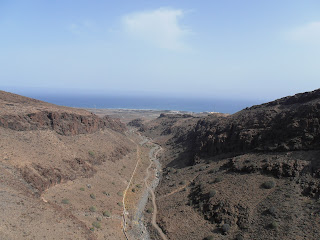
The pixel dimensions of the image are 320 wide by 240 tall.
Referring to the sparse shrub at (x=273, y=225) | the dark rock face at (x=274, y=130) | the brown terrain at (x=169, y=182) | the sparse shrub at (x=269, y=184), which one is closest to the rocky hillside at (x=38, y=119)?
the brown terrain at (x=169, y=182)

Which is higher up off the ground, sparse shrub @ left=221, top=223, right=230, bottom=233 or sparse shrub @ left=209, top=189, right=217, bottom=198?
sparse shrub @ left=209, top=189, right=217, bottom=198

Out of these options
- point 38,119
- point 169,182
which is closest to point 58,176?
point 38,119

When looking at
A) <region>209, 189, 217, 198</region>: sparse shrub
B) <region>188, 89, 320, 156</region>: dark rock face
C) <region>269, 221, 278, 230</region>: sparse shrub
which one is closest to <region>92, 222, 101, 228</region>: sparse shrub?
<region>209, 189, 217, 198</region>: sparse shrub

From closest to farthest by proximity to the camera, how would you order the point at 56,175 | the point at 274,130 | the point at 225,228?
the point at 225,228 → the point at 56,175 → the point at 274,130

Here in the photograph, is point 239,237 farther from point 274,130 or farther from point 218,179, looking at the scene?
point 274,130

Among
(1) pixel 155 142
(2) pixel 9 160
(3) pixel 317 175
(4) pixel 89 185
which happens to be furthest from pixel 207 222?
(1) pixel 155 142

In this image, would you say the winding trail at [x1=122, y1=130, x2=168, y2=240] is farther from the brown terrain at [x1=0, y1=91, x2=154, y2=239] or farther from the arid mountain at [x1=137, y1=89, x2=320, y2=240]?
the arid mountain at [x1=137, y1=89, x2=320, y2=240]
